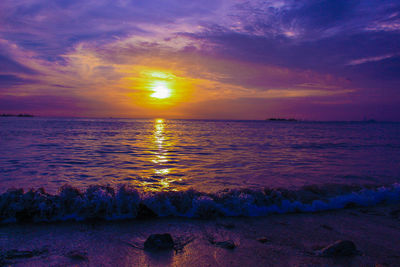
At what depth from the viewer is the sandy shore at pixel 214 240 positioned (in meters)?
3.03

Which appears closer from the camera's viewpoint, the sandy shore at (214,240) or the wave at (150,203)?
the sandy shore at (214,240)

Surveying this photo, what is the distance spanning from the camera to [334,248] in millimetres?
3246

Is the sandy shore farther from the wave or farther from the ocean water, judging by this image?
the ocean water

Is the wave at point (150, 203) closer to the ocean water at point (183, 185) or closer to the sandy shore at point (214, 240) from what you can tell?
the ocean water at point (183, 185)

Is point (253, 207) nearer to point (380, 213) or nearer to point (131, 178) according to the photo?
point (380, 213)

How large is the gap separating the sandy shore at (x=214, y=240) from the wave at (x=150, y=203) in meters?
0.25

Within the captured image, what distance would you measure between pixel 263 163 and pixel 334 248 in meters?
6.50

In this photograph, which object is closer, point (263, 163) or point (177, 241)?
point (177, 241)

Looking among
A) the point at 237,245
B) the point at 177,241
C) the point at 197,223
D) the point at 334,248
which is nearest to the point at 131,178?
the point at 197,223

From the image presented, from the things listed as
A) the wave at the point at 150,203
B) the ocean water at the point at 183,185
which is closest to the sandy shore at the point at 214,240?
the wave at the point at 150,203

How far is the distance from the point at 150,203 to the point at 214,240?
1.77 metres

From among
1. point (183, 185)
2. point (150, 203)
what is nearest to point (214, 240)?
point (150, 203)

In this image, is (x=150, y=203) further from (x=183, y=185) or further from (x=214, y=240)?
(x=214, y=240)

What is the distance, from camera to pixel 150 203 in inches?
189
